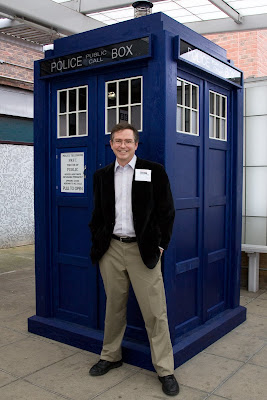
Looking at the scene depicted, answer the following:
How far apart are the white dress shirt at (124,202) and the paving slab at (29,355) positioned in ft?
4.41

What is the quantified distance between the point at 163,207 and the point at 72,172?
1283 millimetres

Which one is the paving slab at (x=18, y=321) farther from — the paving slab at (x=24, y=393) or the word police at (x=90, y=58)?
the word police at (x=90, y=58)

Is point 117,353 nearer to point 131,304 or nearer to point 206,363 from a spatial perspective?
point 131,304

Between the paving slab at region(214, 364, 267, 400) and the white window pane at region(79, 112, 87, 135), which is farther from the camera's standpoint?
the white window pane at region(79, 112, 87, 135)

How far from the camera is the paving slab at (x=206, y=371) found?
11.2 ft

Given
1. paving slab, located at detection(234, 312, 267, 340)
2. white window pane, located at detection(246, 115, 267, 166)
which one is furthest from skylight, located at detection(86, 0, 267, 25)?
paving slab, located at detection(234, 312, 267, 340)

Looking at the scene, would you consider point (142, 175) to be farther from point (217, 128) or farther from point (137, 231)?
point (217, 128)

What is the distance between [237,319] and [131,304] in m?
1.42

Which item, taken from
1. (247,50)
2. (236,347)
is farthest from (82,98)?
(247,50)

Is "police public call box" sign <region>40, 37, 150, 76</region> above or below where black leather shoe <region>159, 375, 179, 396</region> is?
above

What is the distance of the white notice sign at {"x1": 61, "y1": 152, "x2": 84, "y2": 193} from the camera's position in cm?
422

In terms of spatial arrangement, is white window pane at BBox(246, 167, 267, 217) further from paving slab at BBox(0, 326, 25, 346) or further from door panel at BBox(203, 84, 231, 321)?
paving slab at BBox(0, 326, 25, 346)

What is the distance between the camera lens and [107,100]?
4016 millimetres

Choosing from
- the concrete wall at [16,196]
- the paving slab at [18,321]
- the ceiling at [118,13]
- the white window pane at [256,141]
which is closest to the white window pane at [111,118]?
the paving slab at [18,321]
